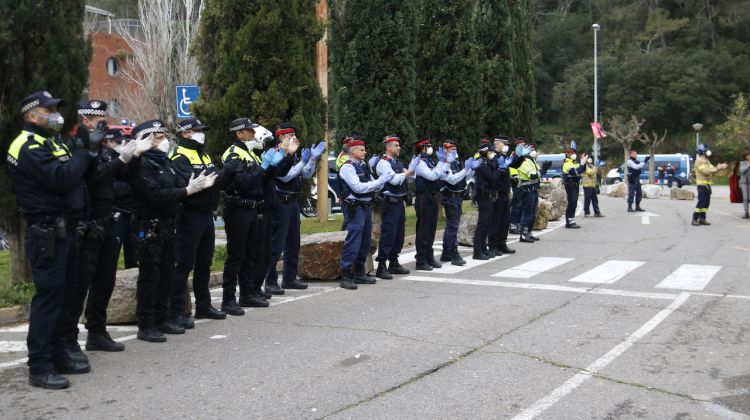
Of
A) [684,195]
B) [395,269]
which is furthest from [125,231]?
[684,195]

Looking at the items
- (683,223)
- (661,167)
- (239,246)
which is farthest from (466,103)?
(661,167)

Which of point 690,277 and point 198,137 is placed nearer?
point 198,137

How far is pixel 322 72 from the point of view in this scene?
18000mm

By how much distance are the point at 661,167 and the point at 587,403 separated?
48.8 metres

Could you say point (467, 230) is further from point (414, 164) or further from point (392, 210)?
point (414, 164)

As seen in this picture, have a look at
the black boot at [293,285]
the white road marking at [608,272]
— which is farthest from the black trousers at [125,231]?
the white road marking at [608,272]

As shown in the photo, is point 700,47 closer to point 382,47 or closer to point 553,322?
point 382,47

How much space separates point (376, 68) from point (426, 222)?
604cm

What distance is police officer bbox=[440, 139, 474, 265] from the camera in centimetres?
1262

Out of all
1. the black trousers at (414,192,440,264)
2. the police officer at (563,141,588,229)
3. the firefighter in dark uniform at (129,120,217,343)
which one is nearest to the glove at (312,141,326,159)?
the firefighter in dark uniform at (129,120,217,343)

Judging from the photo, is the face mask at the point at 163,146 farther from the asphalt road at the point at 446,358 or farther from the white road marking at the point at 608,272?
the white road marking at the point at 608,272

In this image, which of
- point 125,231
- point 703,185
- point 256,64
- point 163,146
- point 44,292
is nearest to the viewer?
point 44,292

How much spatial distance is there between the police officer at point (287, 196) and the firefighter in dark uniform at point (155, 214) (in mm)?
1864

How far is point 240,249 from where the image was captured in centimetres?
866
